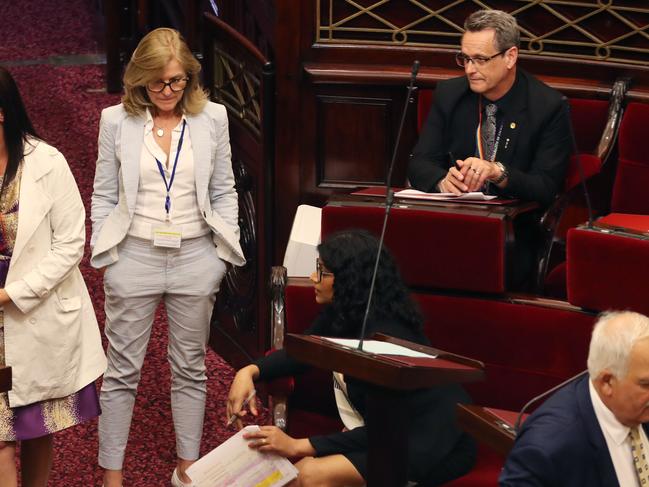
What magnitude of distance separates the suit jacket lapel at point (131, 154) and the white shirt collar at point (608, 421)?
162 cm

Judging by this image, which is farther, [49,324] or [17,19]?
[17,19]

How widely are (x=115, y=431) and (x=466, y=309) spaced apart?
1110mm

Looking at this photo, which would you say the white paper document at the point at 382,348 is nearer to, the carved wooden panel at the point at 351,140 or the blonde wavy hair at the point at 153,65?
the blonde wavy hair at the point at 153,65

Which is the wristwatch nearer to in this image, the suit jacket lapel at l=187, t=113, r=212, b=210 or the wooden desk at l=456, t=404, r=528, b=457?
the suit jacket lapel at l=187, t=113, r=212, b=210

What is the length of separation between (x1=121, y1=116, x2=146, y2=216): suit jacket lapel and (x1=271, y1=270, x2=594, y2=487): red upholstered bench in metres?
0.52

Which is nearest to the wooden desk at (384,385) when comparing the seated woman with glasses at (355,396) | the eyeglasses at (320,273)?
the seated woman with glasses at (355,396)

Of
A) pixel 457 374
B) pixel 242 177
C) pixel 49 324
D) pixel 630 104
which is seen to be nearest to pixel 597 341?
pixel 457 374

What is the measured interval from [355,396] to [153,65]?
3.49ft

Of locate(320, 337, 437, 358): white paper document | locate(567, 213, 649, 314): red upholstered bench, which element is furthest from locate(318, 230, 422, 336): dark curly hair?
locate(567, 213, 649, 314): red upholstered bench

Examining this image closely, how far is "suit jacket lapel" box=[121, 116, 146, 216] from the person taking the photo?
367cm

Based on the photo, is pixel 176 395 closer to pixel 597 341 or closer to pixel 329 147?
pixel 329 147

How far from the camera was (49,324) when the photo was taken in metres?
3.40

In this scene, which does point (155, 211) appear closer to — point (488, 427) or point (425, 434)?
point (425, 434)

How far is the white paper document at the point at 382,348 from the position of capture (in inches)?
102
